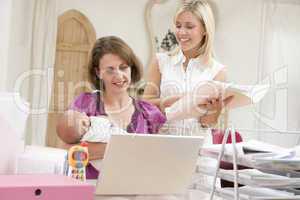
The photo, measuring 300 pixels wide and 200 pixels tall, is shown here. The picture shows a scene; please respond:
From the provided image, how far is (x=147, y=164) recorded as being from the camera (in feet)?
4.58

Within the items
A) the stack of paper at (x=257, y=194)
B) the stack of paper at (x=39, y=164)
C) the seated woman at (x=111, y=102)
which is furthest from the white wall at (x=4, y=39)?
the stack of paper at (x=257, y=194)

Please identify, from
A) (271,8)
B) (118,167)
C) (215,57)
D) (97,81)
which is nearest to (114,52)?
(97,81)

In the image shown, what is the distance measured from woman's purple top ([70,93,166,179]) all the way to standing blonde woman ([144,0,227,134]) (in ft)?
0.13

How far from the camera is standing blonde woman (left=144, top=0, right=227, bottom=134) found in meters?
1.96

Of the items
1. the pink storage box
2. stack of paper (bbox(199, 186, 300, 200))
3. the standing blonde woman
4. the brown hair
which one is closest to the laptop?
stack of paper (bbox(199, 186, 300, 200))

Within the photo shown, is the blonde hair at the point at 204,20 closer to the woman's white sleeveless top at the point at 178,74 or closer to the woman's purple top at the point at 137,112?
the woman's white sleeveless top at the point at 178,74

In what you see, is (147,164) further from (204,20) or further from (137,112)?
(204,20)

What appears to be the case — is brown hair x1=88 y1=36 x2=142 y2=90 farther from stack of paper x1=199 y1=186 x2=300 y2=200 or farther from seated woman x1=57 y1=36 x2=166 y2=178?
stack of paper x1=199 y1=186 x2=300 y2=200

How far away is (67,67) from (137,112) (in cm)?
39

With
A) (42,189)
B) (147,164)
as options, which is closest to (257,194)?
(147,164)

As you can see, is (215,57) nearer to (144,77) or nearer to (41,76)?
(144,77)

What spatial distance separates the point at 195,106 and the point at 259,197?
→ 801 millimetres

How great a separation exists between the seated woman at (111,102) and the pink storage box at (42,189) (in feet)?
2.61

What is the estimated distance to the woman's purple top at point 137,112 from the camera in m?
1.90
